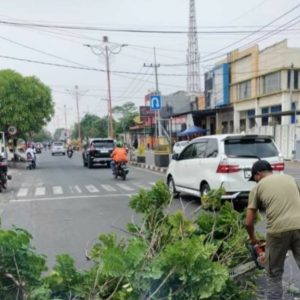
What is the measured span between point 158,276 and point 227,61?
149 ft

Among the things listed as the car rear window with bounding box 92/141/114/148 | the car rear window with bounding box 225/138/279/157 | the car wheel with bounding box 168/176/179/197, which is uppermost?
the car rear window with bounding box 225/138/279/157

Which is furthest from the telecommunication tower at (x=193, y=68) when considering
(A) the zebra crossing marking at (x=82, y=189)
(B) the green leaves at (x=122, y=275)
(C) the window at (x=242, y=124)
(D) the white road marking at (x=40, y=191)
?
(B) the green leaves at (x=122, y=275)

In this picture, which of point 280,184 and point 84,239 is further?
point 84,239

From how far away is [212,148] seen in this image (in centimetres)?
1091

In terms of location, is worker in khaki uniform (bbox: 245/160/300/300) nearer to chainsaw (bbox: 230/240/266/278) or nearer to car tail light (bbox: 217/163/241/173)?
chainsaw (bbox: 230/240/266/278)

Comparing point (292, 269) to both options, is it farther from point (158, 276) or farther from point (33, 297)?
point (33, 297)

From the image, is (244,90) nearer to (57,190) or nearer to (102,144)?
(102,144)

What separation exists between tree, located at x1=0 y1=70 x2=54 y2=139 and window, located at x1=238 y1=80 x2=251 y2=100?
19615 millimetres

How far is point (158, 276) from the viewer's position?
11.8ft

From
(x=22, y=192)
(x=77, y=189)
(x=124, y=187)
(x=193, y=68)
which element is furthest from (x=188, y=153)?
(x=193, y=68)

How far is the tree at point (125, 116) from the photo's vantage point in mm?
84500

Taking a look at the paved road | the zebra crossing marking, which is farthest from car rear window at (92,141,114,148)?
the zebra crossing marking

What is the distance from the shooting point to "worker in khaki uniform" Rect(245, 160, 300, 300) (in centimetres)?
405

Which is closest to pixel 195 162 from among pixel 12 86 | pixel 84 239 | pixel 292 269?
pixel 84 239
